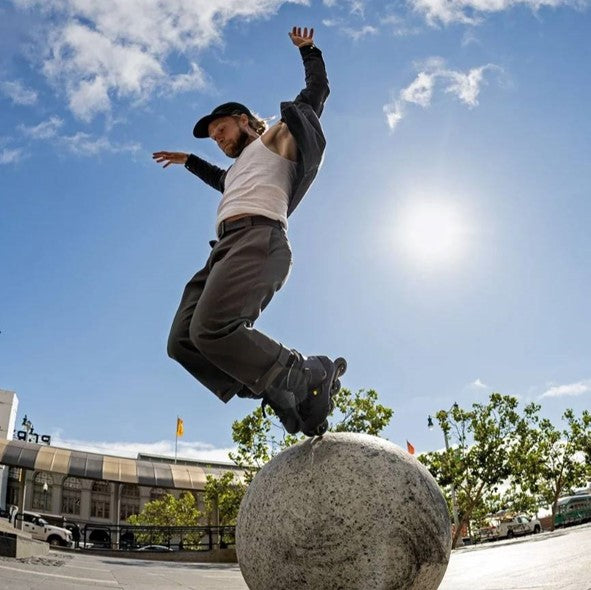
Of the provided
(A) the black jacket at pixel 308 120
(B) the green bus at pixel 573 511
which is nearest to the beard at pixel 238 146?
(A) the black jacket at pixel 308 120

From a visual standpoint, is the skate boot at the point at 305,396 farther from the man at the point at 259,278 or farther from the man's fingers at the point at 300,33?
the man's fingers at the point at 300,33

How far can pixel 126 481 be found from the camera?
174 feet

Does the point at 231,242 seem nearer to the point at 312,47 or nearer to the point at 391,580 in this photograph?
the point at 312,47

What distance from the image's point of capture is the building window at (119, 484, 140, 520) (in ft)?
230

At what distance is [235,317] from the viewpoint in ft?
10.5

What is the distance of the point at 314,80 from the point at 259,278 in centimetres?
157

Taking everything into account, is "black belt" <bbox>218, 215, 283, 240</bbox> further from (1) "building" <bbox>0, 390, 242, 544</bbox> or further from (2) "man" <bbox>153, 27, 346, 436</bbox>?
(1) "building" <bbox>0, 390, 242, 544</bbox>

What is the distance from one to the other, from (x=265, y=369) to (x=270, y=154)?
1.52 metres

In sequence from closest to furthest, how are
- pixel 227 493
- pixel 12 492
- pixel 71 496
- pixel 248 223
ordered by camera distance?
pixel 248 223 < pixel 227 493 < pixel 12 492 < pixel 71 496

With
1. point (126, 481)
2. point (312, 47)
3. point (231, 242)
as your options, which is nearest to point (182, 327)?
point (231, 242)

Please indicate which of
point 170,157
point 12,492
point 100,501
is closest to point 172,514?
point 100,501

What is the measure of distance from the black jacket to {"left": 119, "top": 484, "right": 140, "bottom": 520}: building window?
75553mm

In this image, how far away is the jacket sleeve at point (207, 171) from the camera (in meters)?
4.47

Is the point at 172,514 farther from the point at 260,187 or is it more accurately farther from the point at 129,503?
the point at 260,187
